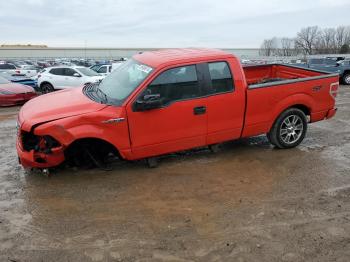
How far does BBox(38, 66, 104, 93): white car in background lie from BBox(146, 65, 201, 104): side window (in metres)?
11.9

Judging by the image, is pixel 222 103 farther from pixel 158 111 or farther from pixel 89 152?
pixel 89 152

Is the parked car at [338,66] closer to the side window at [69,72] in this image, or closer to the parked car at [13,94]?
the side window at [69,72]

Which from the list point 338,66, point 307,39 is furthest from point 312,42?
point 338,66

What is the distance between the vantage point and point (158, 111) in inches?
219

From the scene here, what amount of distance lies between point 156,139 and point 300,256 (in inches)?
109

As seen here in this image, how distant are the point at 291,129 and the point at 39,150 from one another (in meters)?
4.44

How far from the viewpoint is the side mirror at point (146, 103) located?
541 cm

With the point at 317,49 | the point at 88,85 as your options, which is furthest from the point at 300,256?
the point at 317,49

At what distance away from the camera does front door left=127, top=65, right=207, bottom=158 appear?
5551 mm

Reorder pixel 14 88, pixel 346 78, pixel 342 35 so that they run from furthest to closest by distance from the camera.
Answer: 1. pixel 342 35
2. pixel 346 78
3. pixel 14 88

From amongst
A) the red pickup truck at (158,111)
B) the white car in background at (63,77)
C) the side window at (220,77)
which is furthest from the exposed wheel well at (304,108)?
the white car in background at (63,77)

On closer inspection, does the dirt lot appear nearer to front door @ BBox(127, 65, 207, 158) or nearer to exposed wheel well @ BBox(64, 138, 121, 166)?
exposed wheel well @ BBox(64, 138, 121, 166)

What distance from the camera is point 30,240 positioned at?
3988 mm

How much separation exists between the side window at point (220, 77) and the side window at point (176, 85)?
30cm
